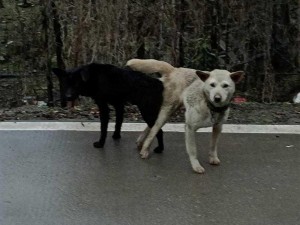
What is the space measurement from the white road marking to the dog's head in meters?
1.20

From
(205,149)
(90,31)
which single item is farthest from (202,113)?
(90,31)

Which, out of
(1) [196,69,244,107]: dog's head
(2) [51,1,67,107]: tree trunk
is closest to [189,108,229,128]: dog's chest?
(1) [196,69,244,107]: dog's head

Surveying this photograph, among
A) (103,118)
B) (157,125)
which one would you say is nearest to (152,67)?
(157,125)

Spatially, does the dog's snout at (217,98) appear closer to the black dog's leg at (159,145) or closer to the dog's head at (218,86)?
the dog's head at (218,86)

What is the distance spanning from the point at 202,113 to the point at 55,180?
1.20 meters

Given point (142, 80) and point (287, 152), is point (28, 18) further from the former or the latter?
point (287, 152)

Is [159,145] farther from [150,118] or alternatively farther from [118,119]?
[118,119]

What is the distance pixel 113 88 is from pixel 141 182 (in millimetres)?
975

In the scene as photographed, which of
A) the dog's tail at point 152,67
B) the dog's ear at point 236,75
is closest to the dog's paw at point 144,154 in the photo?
the dog's tail at point 152,67

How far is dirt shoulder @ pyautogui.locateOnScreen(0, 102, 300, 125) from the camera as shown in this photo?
6.13 meters

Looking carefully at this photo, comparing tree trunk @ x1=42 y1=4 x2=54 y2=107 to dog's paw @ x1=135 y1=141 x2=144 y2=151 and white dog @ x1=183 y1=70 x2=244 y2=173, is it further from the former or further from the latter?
white dog @ x1=183 y1=70 x2=244 y2=173

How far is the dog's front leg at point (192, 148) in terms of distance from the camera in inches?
187

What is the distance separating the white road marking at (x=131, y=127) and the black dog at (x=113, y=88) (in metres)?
0.55

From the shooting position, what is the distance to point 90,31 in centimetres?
725
